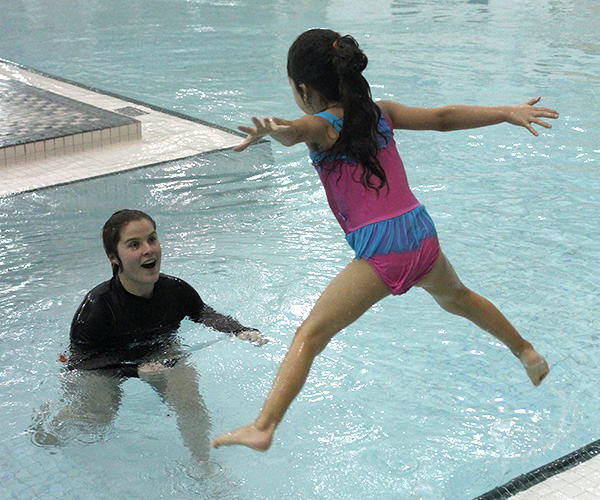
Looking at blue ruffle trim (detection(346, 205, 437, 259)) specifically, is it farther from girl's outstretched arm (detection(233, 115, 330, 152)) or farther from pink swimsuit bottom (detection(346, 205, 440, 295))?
girl's outstretched arm (detection(233, 115, 330, 152))

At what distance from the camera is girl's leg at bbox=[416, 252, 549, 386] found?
284cm

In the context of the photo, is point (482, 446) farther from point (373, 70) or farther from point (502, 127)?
point (373, 70)

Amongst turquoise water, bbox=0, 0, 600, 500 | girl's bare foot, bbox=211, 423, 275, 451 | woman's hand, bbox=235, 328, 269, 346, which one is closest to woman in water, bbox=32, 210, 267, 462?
woman's hand, bbox=235, 328, 269, 346

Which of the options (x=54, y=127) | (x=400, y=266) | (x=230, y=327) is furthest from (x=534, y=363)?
(x=54, y=127)

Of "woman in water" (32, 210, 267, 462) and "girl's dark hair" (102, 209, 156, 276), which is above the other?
"girl's dark hair" (102, 209, 156, 276)

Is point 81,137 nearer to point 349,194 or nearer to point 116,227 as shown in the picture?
point 116,227

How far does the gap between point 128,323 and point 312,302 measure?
1741 mm

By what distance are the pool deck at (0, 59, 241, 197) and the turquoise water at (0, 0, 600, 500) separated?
26 cm

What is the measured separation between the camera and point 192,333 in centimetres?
415

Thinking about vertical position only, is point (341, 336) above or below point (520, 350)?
below

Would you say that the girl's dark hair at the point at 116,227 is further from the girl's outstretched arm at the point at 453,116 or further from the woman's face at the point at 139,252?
the girl's outstretched arm at the point at 453,116

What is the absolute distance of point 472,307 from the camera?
296 centimetres

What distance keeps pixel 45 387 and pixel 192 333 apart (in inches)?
32.8

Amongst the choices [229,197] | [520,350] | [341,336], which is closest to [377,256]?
[520,350]
